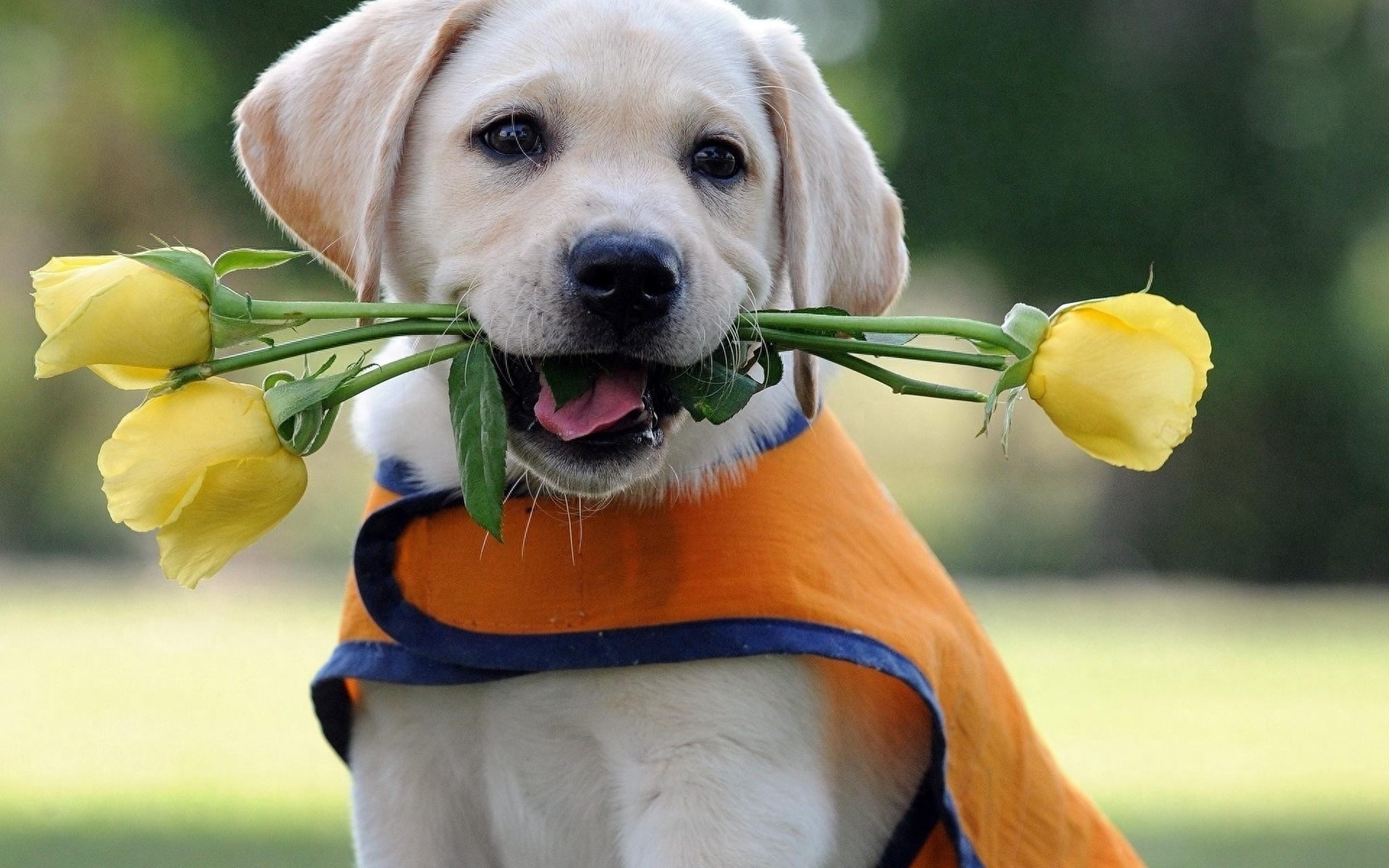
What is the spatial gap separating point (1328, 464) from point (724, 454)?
16.3 meters

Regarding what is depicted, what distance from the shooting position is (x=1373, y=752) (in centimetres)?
866

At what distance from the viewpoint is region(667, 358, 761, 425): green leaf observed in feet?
8.85

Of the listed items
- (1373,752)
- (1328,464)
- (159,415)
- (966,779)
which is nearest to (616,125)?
(159,415)

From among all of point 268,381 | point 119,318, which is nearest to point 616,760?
point 268,381

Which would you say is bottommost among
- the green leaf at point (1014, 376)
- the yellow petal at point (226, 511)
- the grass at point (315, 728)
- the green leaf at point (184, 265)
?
the grass at point (315, 728)

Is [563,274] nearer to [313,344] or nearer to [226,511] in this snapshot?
[313,344]

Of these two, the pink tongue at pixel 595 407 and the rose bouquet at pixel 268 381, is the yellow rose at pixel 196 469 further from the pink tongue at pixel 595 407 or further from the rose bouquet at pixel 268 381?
the pink tongue at pixel 595 407

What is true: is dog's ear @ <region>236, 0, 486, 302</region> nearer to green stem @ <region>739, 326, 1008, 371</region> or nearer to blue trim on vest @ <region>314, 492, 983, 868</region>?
blue trim on vest @ <region>314, 492, 983, 868</region>

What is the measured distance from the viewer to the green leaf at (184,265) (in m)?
2.34

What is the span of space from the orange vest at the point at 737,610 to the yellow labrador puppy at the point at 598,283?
2.7 inches

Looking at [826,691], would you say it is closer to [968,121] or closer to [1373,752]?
[1373,752]

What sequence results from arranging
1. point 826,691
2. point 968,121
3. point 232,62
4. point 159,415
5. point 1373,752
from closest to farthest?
point 159,415
point 826,691
point 1373,752
point 232,62
point 968,121

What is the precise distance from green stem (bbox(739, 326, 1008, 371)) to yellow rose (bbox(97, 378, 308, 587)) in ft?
2.74

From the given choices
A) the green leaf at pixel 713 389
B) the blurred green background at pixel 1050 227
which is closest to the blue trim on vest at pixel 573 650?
the green leaf at pixel 713 389
